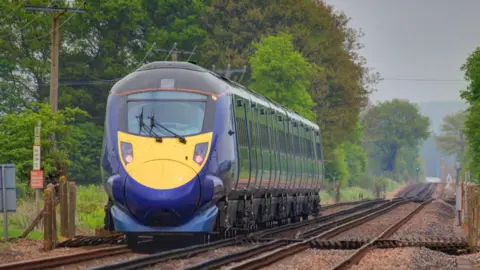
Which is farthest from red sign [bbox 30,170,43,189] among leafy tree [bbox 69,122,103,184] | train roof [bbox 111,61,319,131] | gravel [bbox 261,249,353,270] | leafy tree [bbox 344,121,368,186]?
leafy tree [bbox 344,121,368,186]

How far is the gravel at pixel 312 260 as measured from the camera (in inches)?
658

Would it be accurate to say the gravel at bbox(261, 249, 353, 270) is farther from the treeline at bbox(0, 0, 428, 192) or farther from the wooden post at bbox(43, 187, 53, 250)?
the treeline at bbox(0, 0, 428, 192)

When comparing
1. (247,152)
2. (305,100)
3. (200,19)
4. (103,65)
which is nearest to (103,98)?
(103,65)

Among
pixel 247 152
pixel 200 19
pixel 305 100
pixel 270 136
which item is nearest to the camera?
pixel 247 152

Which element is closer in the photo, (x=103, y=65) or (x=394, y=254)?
(x=394, y=254)

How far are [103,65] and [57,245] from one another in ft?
143

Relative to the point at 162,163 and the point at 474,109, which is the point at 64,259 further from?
the point at 474,109

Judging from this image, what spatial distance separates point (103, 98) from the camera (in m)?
63.9

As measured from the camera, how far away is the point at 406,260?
17547 mm

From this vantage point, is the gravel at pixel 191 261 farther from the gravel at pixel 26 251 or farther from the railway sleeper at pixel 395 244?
the gravel at pixel 26 251

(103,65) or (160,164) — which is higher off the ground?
(103,65)

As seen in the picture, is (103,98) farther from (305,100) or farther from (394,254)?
(394,254)

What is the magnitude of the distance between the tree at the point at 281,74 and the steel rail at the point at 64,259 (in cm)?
3779

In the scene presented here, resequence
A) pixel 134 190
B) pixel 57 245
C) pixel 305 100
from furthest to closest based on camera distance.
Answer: pixel 305 100, pixel 57 245, pixel 134 190
